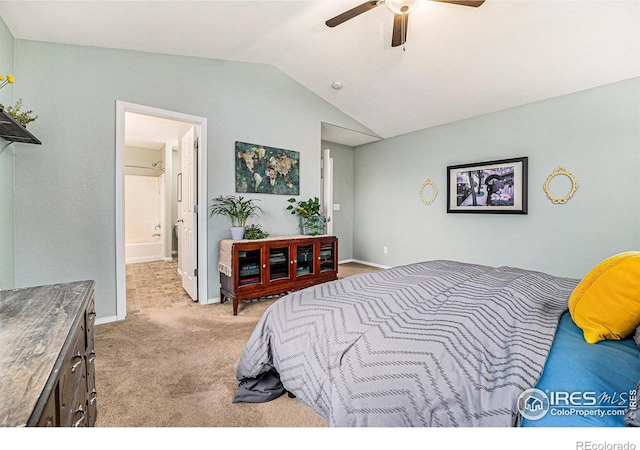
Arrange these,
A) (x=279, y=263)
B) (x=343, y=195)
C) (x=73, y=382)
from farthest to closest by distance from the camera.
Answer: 1. (x=343, y=195)
2. (x=279, y=263)
3. (x=73, y=382)

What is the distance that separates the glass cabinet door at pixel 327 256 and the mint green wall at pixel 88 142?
115cm

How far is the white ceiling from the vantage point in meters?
2.24

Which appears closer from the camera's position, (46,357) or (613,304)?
(46,357)

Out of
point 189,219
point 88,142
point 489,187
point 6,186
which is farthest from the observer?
point 489,187

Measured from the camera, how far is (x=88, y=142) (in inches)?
101

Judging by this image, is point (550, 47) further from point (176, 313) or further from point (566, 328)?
point (176, 313)

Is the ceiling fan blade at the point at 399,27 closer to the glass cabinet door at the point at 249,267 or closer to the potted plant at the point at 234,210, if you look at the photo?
the potted plant at the point at 234,210

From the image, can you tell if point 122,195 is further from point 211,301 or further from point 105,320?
point 211,301

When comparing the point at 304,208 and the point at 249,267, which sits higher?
the point at 304,208

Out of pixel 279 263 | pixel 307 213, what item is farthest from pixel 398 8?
pixel 279 263

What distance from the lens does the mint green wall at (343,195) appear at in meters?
5.51

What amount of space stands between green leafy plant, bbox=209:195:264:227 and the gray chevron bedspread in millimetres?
1964

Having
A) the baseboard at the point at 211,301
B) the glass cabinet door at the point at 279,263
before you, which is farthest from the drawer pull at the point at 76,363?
the baseboard at the point at 211,301

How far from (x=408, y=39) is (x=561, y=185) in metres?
2.32
